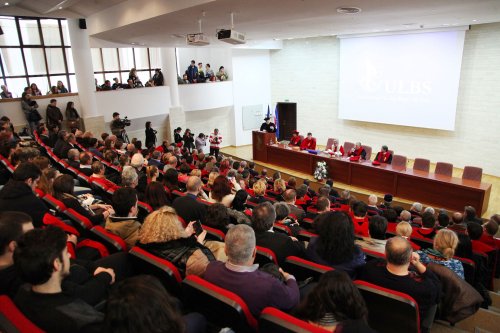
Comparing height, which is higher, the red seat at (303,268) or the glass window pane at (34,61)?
the glass window pane at (34,61)

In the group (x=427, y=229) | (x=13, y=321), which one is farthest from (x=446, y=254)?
(x=13, y=321)

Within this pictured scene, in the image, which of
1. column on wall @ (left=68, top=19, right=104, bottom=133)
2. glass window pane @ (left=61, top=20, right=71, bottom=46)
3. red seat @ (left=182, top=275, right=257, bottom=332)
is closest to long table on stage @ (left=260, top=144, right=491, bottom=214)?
column on wall @ (left=68, top=19, right=104, bottom=133)

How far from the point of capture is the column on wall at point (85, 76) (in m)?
9.36

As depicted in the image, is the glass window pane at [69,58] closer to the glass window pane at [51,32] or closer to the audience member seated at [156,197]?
the glass window pane at [51,32]

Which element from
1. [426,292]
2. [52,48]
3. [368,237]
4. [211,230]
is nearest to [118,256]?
[211,230]

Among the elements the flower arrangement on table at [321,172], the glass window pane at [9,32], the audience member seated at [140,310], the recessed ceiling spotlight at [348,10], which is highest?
the glass window pane at [9,32]

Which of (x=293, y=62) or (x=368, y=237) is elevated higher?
(x=293, y=62)

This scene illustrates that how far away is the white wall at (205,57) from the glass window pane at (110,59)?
2.50 metres

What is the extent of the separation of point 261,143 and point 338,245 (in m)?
9.20

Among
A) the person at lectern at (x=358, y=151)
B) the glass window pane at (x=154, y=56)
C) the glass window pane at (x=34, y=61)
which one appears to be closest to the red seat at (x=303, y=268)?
the person at lectern at (x=358, y=151)

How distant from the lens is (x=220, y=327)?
195 centimetres

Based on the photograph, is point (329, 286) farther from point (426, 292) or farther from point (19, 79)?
point (19, 79)

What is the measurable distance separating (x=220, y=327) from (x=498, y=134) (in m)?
10.1

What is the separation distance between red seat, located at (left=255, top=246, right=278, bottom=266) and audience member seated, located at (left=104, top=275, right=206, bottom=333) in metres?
1.15
